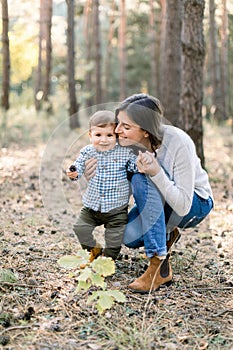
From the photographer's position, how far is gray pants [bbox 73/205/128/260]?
3.76 meters

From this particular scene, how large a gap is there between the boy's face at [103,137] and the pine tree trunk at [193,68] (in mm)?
3872

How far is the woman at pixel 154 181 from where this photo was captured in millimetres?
3557

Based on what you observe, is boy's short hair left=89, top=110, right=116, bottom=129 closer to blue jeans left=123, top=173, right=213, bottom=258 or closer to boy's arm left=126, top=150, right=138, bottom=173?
boy's arm left=126, top=150, right=138, bottom=173

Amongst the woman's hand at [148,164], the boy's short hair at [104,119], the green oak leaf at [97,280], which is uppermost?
the boy's short hair at [104,119]

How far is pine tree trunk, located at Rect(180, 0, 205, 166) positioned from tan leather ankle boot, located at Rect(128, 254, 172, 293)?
13.2 feet

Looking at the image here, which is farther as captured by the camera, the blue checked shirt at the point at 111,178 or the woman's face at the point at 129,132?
the blue checked shirt at the point at 111,178

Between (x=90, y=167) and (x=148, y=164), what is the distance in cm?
51

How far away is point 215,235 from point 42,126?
877cm

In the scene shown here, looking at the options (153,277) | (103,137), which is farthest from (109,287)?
(103,137)

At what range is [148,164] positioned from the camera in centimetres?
348

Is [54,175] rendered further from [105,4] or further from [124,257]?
[105,4]

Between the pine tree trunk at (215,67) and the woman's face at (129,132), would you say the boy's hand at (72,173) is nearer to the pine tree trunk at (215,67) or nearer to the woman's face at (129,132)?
the woman's face at (129,132)

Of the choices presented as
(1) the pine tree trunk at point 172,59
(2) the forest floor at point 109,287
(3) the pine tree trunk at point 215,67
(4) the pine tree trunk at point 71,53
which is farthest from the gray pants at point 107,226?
(3) the pine tree trunk at point 215,67

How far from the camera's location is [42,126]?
1340cm
